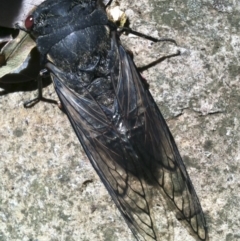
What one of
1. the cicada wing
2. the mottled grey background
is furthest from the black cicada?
the mottled grey background

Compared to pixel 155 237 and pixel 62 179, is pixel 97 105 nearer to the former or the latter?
pixel 62 179

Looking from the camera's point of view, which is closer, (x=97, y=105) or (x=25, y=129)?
(x=97, y=105)

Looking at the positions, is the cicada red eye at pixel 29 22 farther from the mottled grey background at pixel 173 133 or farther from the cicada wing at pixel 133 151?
the mottled grey background at pixel 173 133

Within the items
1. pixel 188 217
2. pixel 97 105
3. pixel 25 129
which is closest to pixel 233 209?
pixel 188 217

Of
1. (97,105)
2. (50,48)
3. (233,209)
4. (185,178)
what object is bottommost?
(233,209)

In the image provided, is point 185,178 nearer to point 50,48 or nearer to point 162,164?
point 162,164

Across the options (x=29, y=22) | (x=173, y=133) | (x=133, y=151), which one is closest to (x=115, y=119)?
(x=133, y=151)

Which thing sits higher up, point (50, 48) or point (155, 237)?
point (50, 48)
